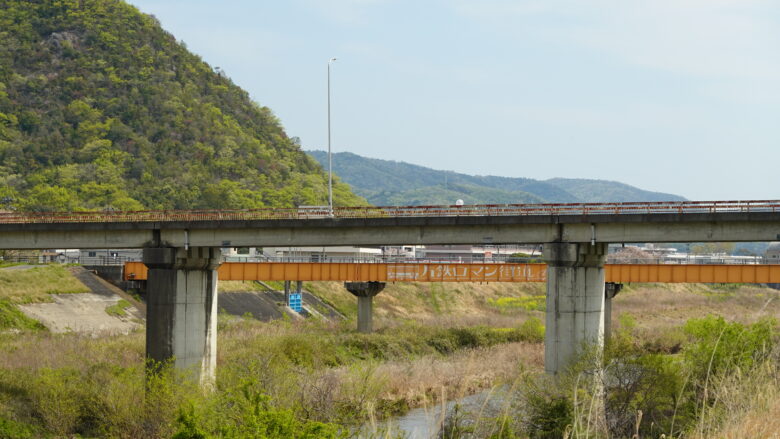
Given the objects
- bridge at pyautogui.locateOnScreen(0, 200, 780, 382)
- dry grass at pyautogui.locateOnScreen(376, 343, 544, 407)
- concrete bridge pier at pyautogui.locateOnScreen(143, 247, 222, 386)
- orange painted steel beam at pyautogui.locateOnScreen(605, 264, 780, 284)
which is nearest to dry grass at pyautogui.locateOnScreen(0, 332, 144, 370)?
concrete bridge pier at pyautogui.locateOnScreen(143, 247, 222, 386)

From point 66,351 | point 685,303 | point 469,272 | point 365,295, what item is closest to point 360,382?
point 66,351

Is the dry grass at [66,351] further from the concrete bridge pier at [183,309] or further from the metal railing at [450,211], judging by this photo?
the metal railing at [450,211]

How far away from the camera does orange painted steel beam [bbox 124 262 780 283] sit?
6581 centimetres

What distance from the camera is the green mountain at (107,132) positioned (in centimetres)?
15425

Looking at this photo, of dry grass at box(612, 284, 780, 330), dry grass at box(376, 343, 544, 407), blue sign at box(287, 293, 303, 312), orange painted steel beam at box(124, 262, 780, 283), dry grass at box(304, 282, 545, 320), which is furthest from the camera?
dry grass at box(612, 284, 780, 330)

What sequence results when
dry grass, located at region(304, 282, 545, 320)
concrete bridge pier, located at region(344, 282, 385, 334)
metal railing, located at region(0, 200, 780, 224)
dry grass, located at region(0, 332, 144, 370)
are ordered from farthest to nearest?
1. dry grass, located at region(304, 282, 545, 320)
2. concrete bridge pier, located at region(344, 282, 385, 334)
3. dry grass, located at region(0, 332, 144, 370)
4. metal railing, located at region(0, 200, 780, 224)

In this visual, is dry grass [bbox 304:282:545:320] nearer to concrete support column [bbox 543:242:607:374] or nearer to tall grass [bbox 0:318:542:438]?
tall grass [bbox 0:318:542:438]

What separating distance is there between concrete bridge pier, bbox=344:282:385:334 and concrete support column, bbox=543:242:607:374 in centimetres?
2984

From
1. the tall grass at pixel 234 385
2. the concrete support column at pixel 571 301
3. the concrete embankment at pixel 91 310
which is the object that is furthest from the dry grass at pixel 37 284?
the concrete support column at pixel 571 301

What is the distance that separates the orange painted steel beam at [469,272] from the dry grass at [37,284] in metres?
17.4

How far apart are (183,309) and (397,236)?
11.9m

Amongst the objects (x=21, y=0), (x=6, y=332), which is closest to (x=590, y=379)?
(x=6, y=332)

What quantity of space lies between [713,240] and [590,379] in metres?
10.1

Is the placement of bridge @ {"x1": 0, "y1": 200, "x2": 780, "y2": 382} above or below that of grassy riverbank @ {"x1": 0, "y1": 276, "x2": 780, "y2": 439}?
above
